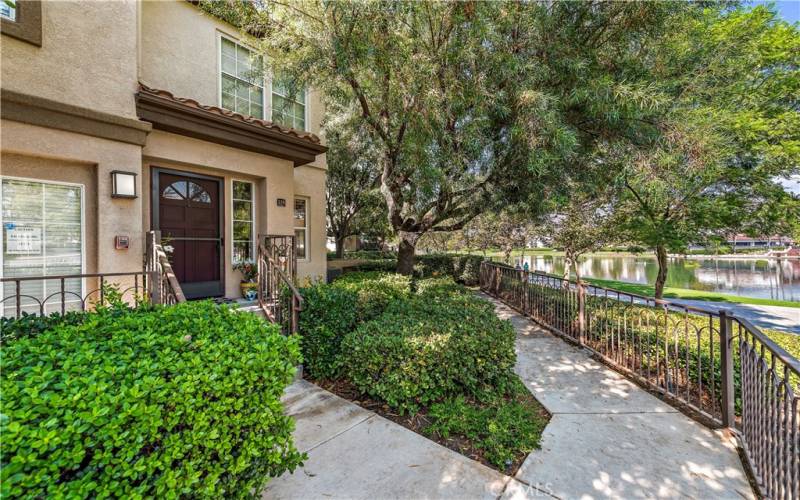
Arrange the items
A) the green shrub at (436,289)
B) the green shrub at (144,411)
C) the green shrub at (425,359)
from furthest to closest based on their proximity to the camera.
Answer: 1. the green shrub at (436,289)
2. the green shrub at (425,359)
3. the green shrub at (144,411)

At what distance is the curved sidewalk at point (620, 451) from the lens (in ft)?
7.93

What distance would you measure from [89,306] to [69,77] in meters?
3.00

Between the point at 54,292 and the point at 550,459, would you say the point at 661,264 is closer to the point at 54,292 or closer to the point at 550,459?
the point at 550,459

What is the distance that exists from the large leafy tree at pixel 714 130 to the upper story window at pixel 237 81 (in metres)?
7.06

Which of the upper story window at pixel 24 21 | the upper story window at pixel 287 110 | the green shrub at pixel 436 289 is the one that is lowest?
the green shrub at pixel 436 289

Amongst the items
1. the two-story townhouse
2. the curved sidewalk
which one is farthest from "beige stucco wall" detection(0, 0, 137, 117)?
the curved sidewalk

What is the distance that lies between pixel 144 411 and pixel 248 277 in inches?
202

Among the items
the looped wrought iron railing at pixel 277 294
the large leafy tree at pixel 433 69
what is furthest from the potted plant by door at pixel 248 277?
the large leafy tree at pixel 433 69

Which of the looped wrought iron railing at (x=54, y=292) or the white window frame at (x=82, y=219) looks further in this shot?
the looped wrought iron railing at (x=54, y=292)

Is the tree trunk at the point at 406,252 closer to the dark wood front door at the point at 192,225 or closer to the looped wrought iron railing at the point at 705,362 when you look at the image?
the looped wrought iron railing at the point at 705,362

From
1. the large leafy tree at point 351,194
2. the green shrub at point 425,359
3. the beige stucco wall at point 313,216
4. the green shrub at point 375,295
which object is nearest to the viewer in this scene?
the green shrub at point 425,359

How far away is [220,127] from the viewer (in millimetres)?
5551

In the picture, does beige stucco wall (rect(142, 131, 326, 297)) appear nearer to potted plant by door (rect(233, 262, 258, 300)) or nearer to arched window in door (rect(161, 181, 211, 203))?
potted plant by door (rect(233, 262, 258, 300))

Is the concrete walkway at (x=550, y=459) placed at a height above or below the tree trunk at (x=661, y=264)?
below
